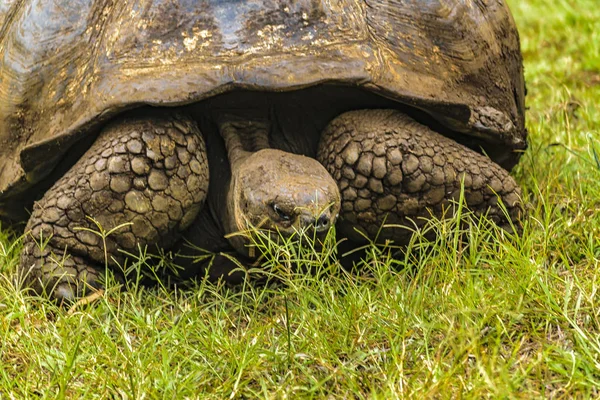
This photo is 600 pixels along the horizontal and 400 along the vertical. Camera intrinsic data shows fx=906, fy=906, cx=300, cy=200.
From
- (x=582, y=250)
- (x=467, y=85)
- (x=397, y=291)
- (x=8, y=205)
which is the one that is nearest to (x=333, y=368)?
(x=397, y=291)

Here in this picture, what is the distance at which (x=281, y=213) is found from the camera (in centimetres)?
319

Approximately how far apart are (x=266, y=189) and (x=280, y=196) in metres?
0.09

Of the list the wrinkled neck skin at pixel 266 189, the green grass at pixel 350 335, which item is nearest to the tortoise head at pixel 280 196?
the wrinkled neck skin at pixel 266 189

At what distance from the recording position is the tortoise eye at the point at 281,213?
3180 millimetres

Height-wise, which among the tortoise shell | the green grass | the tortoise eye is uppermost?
the tortoise shell

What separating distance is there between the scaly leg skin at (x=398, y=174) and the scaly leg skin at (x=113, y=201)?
60 centimetres

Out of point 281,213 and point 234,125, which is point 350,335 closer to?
point 281,213

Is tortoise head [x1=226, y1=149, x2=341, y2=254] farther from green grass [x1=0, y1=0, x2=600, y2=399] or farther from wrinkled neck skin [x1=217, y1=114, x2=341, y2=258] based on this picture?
green grass [x1=0, y1=0, x2=600, y2=399]

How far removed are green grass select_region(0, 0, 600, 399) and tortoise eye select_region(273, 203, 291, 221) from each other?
122 mm

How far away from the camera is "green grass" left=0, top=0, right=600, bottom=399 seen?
254cm


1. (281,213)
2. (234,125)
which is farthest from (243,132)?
(281,213)

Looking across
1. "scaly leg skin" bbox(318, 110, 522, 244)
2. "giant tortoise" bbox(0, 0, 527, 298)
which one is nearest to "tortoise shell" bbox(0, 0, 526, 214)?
"giant tortoise" bbox(0, 0, 527, 298)

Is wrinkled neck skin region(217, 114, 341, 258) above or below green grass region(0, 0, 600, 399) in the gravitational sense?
above

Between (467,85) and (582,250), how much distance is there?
879mm
